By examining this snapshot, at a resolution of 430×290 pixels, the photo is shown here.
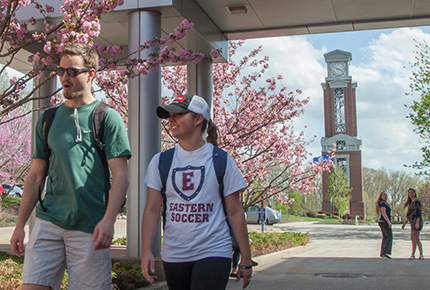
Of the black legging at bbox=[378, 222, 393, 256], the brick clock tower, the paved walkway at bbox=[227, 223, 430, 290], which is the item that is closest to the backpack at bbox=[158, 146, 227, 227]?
the paved walkway at bbox=[227, 223, 430, 290]

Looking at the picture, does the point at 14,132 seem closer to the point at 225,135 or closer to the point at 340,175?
the point at 225,135

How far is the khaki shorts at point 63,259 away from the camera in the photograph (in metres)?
2.96

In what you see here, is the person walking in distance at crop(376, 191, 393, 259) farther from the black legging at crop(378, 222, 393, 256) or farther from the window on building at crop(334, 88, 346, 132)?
the window on building at crop(334, 88, 346, 132)

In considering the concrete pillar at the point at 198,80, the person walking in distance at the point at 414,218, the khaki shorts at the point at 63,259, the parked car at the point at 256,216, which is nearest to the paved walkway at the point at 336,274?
the person walking in distance at the point at 414,218

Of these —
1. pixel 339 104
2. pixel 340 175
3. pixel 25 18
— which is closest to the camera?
pixel 25 18

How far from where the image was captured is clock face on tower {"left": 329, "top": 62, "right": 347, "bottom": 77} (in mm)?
79062

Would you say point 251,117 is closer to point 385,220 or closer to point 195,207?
point 385,220

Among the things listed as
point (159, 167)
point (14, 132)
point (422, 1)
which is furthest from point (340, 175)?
point (159, 167)

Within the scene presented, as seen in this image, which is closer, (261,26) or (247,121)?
(261,26)

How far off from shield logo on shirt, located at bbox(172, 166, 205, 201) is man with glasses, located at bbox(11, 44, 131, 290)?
13.9 inches

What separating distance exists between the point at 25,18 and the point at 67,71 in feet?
23.8

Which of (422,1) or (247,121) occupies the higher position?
(422,1)

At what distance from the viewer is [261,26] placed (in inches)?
460

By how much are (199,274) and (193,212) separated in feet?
1.19
